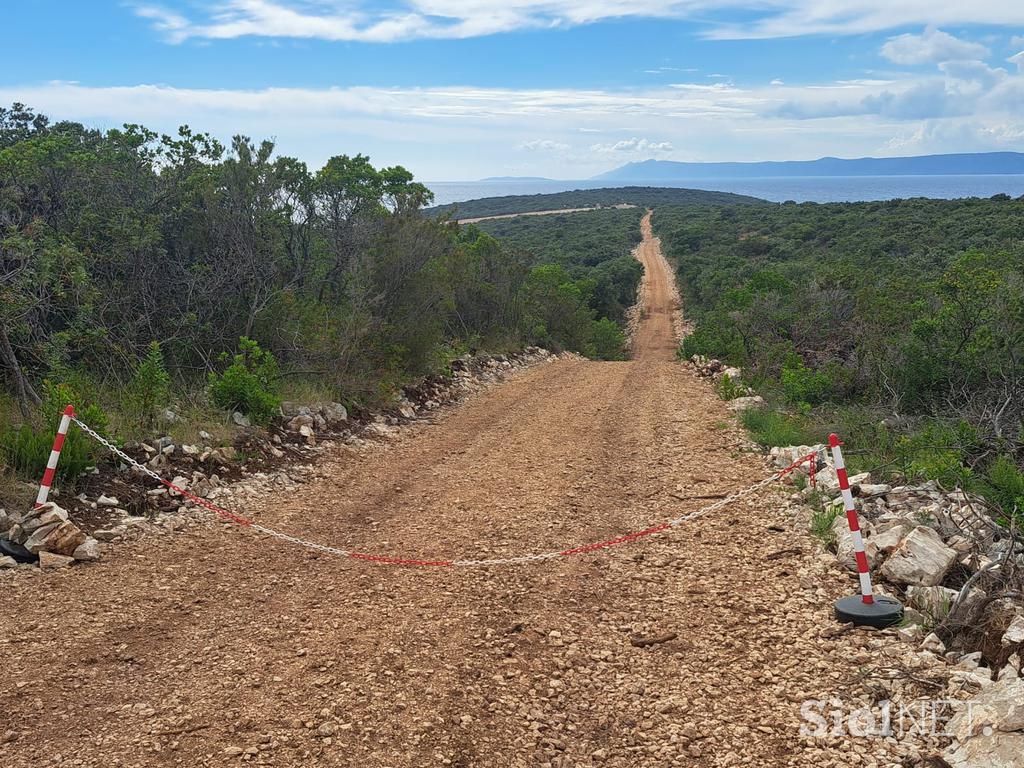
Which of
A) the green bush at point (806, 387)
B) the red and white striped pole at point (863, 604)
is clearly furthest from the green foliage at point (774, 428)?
the red and white striped pole at point (863, 604)

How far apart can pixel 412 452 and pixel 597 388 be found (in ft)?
19.4

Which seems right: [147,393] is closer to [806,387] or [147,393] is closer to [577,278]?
[806,387]

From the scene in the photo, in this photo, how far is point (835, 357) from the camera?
14.1m

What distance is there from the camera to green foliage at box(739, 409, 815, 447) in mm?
9336

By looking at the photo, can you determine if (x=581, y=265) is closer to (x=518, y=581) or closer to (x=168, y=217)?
(x=168, y=217)

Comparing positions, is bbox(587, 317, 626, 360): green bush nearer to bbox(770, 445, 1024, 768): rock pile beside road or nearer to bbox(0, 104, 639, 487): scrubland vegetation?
bbox(0, 104, 639, 487): scrubland vegetation

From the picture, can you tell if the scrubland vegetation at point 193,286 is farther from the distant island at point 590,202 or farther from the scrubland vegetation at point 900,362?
the distant island at point 590,202

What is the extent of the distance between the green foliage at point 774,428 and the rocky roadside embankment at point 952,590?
7.39 ft

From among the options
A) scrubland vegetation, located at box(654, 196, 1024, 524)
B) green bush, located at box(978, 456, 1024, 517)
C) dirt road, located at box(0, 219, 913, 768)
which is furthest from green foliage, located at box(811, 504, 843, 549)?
green bush, located at box(978, 456, 1024, 517)

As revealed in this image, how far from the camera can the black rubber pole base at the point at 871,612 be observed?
4648mm

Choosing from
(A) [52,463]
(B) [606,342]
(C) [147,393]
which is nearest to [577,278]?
(B) [606,342]

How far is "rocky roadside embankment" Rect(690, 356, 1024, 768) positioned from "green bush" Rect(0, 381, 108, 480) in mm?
6342

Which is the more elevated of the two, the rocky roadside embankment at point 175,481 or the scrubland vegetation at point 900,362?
the scrubland vegetation at point 900,362

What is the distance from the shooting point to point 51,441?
652 centimetres
